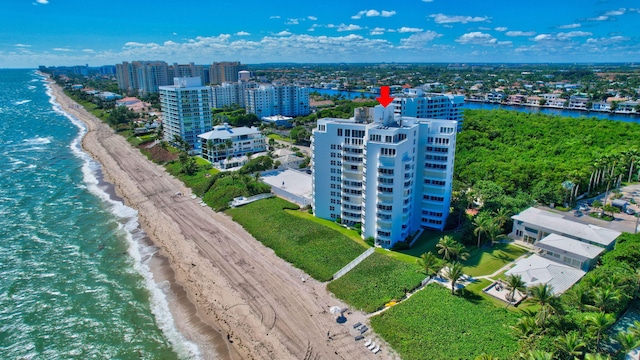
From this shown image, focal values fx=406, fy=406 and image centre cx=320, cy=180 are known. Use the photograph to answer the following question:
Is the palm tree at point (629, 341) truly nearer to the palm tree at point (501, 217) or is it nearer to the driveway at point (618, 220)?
the palm tree at point (501, 217)

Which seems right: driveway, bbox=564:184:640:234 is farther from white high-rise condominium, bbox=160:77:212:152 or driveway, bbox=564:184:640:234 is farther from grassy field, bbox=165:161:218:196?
white high-rise condominium, bbox=160:77:212:152

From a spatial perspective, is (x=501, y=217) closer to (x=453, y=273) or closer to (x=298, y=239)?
(x=453, y=273)

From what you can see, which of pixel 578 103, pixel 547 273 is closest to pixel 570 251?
pixel 547 273

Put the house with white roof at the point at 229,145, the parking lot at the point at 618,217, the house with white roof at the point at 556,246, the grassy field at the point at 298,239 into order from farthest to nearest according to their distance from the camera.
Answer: the house with white roof at the point at 229,145, the parking lot at the point at 618,217, the grassy field at the point at 298,239, the house with white roof at the point at 556,246

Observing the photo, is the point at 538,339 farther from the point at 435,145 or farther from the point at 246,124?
the point at 246,124

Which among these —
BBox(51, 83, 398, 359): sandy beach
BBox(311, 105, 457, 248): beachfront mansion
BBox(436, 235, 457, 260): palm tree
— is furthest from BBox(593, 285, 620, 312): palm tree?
BBox(311, 105, 457, 248): beachfront mansion

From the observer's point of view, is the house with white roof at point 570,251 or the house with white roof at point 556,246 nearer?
the house with white roof at point 556,246

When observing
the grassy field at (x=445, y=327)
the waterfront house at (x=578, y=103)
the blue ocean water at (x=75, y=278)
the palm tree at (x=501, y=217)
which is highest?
the waterfront house at (x=578, y=103)

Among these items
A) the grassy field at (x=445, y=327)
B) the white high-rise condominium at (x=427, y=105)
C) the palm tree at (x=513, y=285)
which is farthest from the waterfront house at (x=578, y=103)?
the grassy field at (x=445, y=327)
